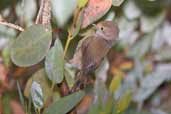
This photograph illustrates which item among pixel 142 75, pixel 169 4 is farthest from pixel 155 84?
pixel 169 4

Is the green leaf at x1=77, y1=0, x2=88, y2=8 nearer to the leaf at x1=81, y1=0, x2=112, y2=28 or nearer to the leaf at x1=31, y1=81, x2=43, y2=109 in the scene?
the leaf at x1=81, y1=0, x2=112, y2=28

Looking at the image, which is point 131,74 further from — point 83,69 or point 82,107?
point 83,69

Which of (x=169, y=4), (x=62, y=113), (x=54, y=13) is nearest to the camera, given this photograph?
(x=62, y=113)

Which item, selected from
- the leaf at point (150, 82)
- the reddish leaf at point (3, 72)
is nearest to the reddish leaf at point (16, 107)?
the reddish leaf at point (3, 72)

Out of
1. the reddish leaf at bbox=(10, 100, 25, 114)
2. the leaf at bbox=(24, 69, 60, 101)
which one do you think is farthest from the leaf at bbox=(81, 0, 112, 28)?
the reddish leaf at bbox=(10, 100, 25, 114)

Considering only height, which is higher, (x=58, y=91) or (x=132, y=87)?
(x=58, y=91)

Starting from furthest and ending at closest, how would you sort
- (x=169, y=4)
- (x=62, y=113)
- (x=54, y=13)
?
(x=169, y=4), (x=54, y=13), (x=62, y=113)
